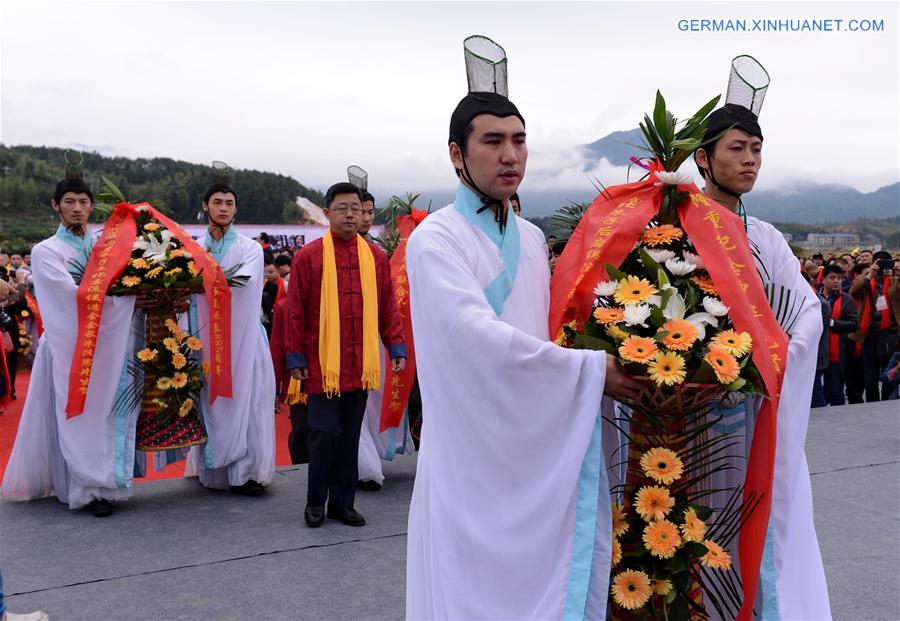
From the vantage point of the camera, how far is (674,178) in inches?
89.4

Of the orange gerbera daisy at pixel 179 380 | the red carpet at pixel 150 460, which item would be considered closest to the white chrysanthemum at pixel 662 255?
the orange gerbera daisy at pixel 179 380

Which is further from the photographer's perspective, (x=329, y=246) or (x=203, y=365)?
(x=203, y=365)

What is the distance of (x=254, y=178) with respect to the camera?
29562 mm

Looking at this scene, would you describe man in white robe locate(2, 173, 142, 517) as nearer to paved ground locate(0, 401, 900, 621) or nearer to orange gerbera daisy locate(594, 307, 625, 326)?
paved ground locate(0, 401, 900, 621)

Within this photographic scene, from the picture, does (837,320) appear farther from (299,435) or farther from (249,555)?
(249,555)

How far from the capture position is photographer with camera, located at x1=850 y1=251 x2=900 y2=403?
337 inches

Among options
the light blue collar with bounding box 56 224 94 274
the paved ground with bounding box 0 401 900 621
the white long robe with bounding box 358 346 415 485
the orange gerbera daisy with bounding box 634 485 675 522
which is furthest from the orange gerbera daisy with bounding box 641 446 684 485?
the light blue collar with bounding box 56 224 94 274

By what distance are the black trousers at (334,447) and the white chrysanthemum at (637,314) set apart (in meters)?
2.70

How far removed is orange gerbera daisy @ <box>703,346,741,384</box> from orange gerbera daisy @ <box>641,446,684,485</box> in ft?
1.00

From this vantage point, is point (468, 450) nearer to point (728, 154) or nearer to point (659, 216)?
point (659, 216)

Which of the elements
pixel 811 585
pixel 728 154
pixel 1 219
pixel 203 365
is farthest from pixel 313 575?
pixel 1 219

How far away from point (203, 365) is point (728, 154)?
135 inches

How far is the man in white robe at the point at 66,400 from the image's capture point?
4750mm

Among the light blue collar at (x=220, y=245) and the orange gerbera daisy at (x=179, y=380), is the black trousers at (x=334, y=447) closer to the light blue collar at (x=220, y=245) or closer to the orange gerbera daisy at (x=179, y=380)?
the orange gerbera daisy at (x=179, y=380)
